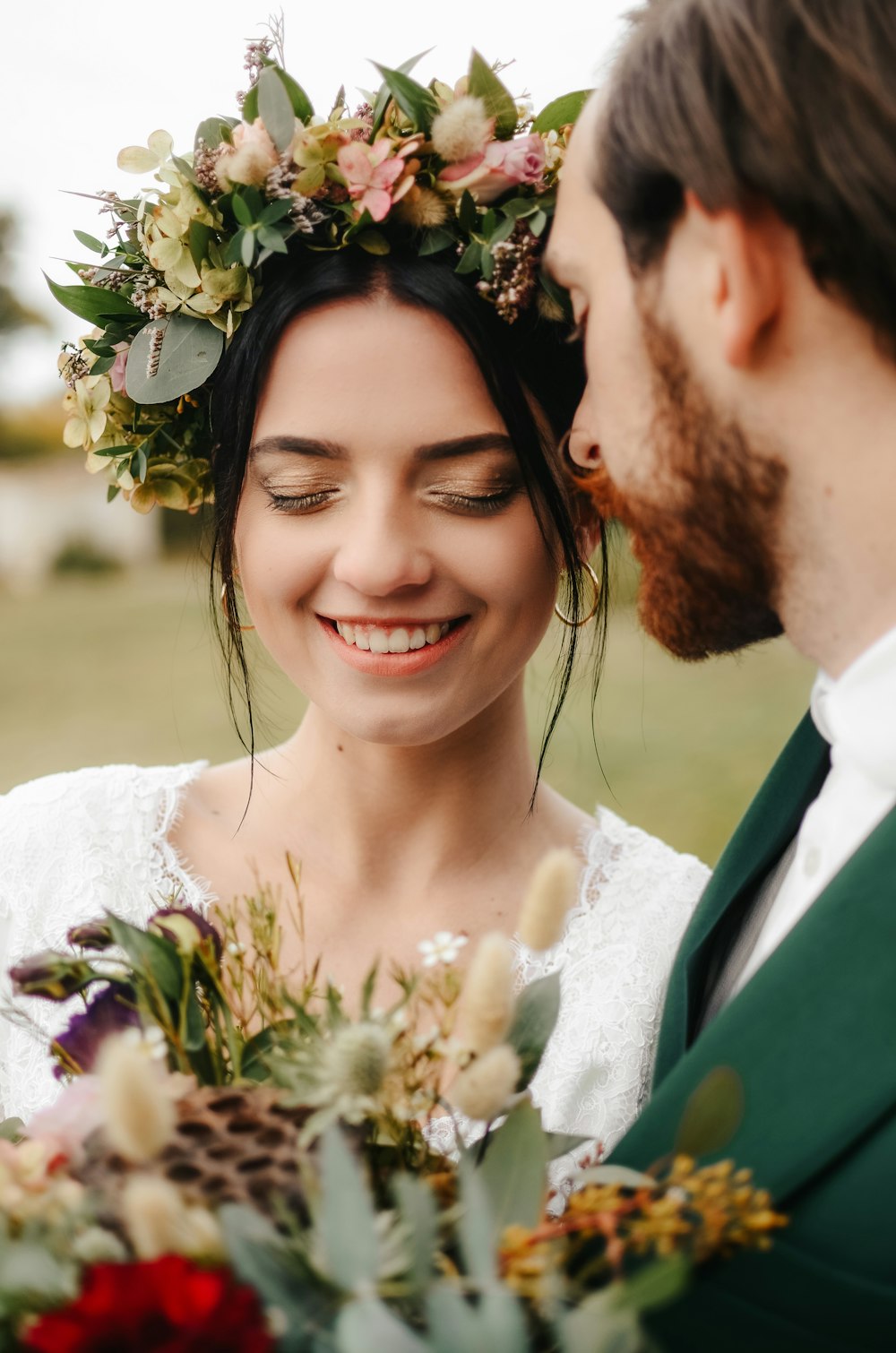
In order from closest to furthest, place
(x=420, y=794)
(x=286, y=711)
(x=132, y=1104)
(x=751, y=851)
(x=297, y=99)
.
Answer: (x=132, y=1104), (x=751, y=851), (x=297, y=99), (x=420, y=794), (x=286, y=711)

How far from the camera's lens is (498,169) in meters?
1.94

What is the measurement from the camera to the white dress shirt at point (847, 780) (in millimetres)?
1436

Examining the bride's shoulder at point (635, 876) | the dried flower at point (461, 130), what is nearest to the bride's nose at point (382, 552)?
the dried flower at point (461, 130)

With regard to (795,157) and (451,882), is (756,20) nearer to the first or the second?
(795,157)

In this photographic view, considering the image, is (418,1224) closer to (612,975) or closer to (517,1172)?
(517,1172)

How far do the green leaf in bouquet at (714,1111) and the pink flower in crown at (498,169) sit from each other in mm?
1448

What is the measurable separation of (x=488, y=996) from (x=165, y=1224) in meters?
0.30

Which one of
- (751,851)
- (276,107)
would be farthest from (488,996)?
(276,107)

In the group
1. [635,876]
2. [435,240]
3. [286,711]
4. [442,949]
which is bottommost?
[442,949]

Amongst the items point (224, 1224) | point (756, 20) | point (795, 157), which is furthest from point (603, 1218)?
point (756, 20)

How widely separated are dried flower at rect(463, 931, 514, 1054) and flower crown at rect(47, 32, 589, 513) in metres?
1.23

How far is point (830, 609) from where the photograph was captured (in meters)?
1.51

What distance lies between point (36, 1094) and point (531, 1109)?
4.36 ft

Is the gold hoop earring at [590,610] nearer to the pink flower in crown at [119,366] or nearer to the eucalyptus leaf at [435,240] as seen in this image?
the eucalyptus leaf at [435,240]
